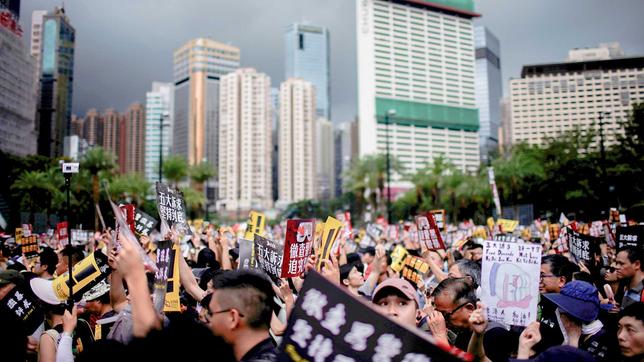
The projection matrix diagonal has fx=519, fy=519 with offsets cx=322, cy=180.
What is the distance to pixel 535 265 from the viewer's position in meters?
4.41

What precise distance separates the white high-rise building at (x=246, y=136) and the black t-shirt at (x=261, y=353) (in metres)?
136

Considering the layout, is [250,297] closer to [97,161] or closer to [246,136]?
[97,161]

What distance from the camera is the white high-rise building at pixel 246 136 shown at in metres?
138

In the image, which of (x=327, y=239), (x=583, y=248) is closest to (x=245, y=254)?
(x=327, y=239)

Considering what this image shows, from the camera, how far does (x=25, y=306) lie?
13.4 feet

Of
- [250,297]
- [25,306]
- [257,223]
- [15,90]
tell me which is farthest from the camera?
[15,90]

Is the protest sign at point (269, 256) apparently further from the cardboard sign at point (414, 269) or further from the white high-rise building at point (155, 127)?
the white high-rise building at point (155, 127)

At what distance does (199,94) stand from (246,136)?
29.4 meters

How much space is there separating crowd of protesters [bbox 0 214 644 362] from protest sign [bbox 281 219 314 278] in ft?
0.54

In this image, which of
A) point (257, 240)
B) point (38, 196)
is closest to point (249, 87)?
point (38, 196)

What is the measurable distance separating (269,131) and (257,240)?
137110mm

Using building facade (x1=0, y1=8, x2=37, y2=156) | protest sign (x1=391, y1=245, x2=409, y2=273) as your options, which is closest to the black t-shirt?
protest sign (x1=391, y1=245, x2=409, y2=273)

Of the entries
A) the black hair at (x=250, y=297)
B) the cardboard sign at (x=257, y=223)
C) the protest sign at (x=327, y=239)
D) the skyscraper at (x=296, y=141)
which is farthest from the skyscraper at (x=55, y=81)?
the black hair at (x=250, y=297)

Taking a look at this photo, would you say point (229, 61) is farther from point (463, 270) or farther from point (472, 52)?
point (463, 270)
